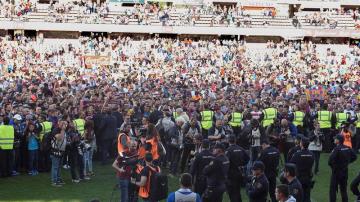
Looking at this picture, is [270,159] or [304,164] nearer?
[304,164]

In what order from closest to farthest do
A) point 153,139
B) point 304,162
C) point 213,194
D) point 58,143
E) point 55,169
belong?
point 213,194 < point 304,162 < point 153,139 < point 58,143 < point 55,169

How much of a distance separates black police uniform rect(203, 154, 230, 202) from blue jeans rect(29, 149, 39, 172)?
21.6 ft

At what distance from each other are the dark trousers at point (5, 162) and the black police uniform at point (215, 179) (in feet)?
22.0

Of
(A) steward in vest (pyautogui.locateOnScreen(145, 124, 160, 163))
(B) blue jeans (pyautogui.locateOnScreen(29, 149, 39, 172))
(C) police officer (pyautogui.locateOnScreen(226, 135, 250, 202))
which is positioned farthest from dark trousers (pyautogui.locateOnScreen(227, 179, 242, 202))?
(B) blue jeans (pyautogui.locateOnScreen(29, 149, 39, 172))

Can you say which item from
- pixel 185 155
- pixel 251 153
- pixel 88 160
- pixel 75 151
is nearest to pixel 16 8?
pixel 88 160

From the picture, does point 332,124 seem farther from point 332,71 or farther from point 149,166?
point 332,71

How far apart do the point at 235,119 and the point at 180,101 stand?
240cm

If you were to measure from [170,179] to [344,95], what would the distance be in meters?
11.5

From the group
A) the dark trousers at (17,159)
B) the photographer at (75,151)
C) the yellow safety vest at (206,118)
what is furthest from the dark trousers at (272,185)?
the dark trousers at (17,159)

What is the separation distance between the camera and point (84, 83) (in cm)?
2884

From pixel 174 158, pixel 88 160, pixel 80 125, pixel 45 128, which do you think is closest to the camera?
pixel 45 128

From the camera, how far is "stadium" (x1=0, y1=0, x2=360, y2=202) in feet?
43.5

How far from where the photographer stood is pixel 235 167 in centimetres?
1327

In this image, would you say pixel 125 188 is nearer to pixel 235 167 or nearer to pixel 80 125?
pixel 235 167
